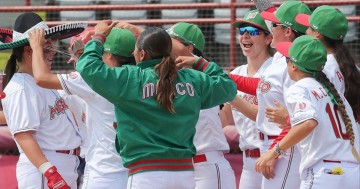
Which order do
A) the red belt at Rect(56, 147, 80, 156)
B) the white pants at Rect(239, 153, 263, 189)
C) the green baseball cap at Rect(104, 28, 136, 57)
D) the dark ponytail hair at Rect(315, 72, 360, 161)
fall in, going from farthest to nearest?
the white pants at Rect(239, 153, 263, 189) < the red belt at Rect(56, 147, 80, 156) < the green baseball cap at Rect(104, 28, 136, 57) < the dark ponytail hair at Rect(315, 72, 360, 161)

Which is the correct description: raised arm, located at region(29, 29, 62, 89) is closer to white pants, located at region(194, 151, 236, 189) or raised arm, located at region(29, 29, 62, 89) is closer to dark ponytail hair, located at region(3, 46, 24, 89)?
dark ponytail hair, located at region(3, 46, 24, 89)

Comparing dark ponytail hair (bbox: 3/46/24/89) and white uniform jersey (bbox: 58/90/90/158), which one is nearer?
dark ponytail hair (bbox: 3/46/24/89)

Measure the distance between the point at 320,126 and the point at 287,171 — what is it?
0.75m

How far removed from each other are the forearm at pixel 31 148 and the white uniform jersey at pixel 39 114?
0.13ft

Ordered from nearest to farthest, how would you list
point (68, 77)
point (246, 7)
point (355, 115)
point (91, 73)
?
point (91, 73), point (68, 77), point (355, 115), point (246, 7)

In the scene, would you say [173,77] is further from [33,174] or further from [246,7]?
[246,7]

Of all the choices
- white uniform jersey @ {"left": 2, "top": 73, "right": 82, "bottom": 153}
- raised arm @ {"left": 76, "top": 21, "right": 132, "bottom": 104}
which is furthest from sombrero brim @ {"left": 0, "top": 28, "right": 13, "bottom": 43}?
raised arm @ {"left": 76, "top": 21, "right": 132, "bottom": 104}

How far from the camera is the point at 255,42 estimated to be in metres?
7.04

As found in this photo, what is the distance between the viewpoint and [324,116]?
215 inches

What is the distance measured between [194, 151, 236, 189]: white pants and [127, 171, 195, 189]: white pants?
48.4 inches

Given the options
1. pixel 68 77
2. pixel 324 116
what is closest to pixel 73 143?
pixel 68 77

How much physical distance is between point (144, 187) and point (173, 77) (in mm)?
611

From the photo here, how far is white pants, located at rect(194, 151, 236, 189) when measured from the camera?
633cm

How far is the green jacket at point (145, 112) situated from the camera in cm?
497
